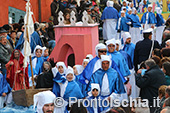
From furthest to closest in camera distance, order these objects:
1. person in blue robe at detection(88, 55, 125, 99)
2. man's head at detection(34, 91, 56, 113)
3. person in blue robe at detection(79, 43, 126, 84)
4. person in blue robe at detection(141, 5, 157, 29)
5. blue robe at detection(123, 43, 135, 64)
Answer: person in blue robe at detection(141, 5, 157, 29)
blue robe at detection(123, 43, 135, 64)
person in blue robe at detection(79, 43, 126, 84)
person in blue robe at detection(88, 55, 125, 99)
man's head at detection(34, 91, 56, 113)

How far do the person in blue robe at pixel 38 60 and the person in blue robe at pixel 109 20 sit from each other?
6.26m

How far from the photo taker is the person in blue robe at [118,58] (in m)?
11.3

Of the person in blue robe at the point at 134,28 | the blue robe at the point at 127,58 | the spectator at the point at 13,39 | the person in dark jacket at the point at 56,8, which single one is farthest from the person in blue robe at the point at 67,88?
the person in dark jacket at the point at 56,8

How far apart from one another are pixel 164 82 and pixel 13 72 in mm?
4651

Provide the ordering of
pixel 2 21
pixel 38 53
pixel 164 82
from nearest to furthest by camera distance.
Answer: pixel 164 82
pixel 38 53
pixel 2 21

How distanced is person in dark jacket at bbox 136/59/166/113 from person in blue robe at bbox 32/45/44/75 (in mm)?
4746

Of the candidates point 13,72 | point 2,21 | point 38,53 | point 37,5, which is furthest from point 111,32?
point 13,72

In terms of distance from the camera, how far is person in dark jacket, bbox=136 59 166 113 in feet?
29.8

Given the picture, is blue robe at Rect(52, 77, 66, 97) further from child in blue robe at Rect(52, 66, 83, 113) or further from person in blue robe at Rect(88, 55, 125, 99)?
person in blue robe at Rect(88, 55, 125, 99)

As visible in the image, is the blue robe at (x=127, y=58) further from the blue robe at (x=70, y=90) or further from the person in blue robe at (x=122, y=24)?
the person in blue robe at (x=122, y=24)

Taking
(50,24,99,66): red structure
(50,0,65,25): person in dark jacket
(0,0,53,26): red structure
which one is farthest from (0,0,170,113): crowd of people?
(50,0,65,25): person in dark jacket

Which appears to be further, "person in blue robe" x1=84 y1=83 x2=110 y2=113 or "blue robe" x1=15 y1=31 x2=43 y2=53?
"blue robe" x1=15 y1=31 x2=43 y2=53

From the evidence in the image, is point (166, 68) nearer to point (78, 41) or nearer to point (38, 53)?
point (38, 53)

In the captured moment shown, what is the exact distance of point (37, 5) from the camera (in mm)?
20625
